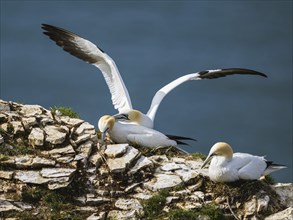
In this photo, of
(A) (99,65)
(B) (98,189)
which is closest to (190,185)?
(B) (98,189)

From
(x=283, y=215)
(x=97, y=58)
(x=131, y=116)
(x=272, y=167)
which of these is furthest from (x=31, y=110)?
(x=283, y=215)

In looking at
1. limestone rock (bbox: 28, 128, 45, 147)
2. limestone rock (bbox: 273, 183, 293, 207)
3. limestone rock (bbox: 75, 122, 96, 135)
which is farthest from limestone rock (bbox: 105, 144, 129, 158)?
limestone rock (bbox: 273, 183, 293, 207)

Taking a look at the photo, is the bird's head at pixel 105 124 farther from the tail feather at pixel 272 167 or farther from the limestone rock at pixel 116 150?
the tail feather at pixel 272 167

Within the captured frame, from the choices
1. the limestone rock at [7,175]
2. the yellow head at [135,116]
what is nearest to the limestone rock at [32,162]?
the limestone rock at [7,175]

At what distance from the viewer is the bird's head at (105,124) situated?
19.8 meters

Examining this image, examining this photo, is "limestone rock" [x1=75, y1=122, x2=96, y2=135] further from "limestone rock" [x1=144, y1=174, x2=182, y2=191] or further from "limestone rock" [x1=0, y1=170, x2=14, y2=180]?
"limestone rock" [x1=0, y1=170, x2=14, y2=180]

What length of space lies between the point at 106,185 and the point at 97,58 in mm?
5032

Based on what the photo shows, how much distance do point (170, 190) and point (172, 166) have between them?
801 mm

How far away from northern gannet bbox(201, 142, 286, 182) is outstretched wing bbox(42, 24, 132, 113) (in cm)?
381

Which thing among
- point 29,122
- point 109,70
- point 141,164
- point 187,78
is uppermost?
point 109,70

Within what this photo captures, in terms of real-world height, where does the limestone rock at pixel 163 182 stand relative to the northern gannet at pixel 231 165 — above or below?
below

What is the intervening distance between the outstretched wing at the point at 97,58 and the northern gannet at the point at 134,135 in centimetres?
193

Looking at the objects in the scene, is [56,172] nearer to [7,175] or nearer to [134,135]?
[7,175]

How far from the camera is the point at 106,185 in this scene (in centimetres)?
1833
